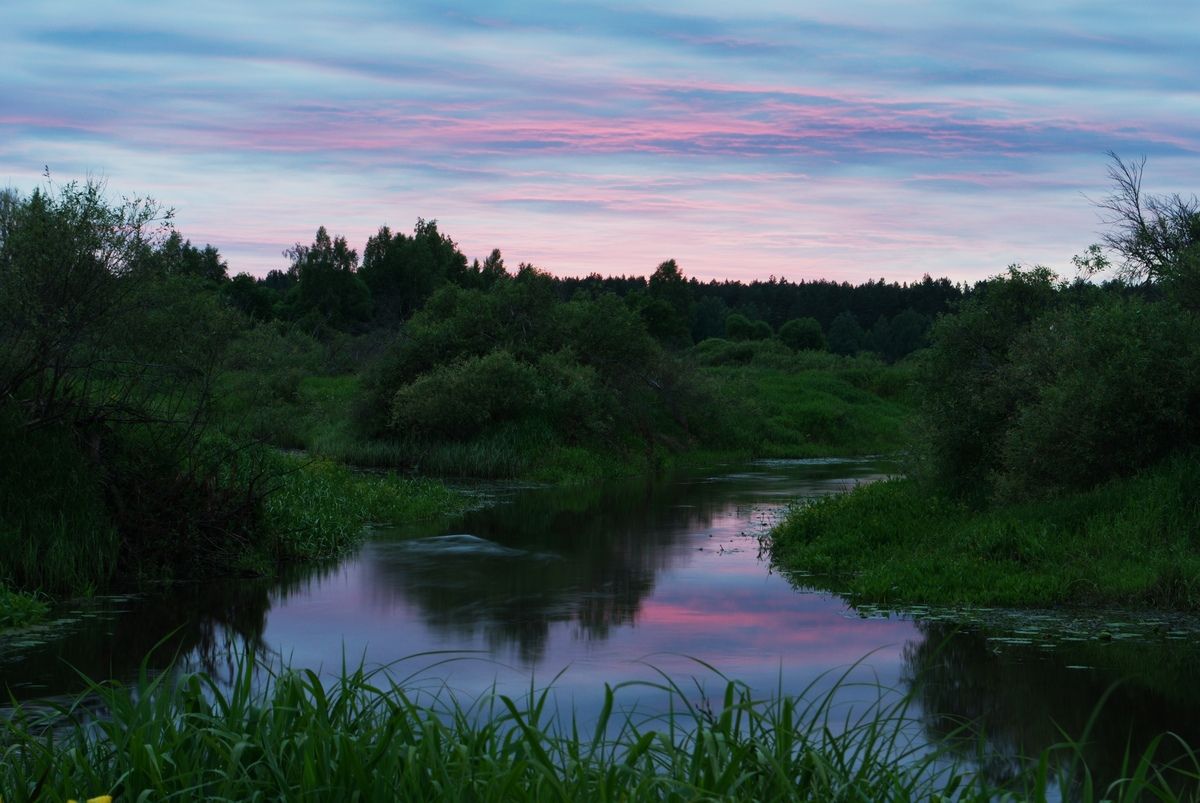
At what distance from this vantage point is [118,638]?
14102mm

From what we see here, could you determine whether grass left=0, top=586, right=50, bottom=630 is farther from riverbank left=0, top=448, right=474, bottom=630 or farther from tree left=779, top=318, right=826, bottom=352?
tree left=779, top=318, right=826, bottom=352

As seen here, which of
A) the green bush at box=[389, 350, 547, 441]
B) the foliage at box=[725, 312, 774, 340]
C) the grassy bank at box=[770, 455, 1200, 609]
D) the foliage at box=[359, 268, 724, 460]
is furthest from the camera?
the foliage at box=[725, 312, 774, 340]

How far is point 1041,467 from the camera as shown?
17.4 metres

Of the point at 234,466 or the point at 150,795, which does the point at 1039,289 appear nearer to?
the point at 234,466

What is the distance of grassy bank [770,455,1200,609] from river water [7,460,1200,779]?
Answer: 21.5 inches

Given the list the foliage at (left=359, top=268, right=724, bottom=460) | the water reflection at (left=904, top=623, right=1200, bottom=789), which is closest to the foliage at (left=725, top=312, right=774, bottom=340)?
the foliage at (left=359, top=268, right=724, bottom=460)

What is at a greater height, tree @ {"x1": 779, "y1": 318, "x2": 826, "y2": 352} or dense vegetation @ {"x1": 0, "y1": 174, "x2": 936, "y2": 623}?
tree @ {"x1": 779, "y1": 318, "x2": 826, "y2": 352}

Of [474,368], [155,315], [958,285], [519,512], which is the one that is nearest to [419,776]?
[155,315]

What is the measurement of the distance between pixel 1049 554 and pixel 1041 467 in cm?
195

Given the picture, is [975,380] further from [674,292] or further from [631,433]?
[674,292]

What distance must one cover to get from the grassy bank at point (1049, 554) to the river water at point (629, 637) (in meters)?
0.55

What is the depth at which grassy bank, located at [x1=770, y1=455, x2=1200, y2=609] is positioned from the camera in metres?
14.7

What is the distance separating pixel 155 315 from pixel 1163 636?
572 inches

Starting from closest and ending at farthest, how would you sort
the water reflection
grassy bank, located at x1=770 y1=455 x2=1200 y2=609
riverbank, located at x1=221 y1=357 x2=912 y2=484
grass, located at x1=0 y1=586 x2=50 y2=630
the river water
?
the water reflection, the river water, grass, located at x1=0 y1=586 x2=50 y2=630, grassy bank, located at x1=770 y1=455 x2=1200 y2=609, riverbank, located at x1=221 y1=357 x2=912 y2=484
